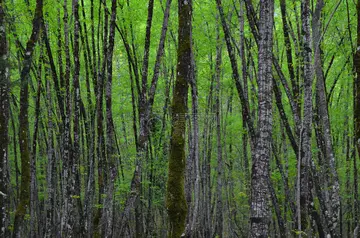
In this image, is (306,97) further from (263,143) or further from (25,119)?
(25,119)

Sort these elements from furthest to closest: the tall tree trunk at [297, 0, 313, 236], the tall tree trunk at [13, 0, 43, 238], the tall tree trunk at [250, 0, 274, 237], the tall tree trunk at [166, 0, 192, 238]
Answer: the tall tree trunk at [13, 0, 43, 238]
the tall tree trunk at [297, 0, 313, 236]
the tall tree trunk at [166, 0, 192, 238]
the tall tree trunk at [250, 0, 274, 237]

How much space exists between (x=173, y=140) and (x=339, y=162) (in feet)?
45.2

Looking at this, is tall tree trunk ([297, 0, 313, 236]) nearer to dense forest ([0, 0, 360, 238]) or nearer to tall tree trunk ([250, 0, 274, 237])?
dense forest ([0, 0, 360, 238])

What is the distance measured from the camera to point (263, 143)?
5.04 m

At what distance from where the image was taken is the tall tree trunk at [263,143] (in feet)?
16.2

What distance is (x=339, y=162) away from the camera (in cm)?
1745

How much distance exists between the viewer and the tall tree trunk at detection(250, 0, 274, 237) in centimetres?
494

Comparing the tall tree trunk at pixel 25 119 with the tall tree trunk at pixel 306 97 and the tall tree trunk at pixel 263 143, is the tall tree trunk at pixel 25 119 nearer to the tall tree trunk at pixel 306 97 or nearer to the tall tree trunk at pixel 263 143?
the tall tree trunk at pixel 263 143

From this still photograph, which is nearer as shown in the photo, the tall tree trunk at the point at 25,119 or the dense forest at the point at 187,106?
the dense forest at the point at 187,106

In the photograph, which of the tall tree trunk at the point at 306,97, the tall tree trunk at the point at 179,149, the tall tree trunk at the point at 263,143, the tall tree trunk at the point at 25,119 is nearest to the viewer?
the tall tree trunk at the point at 263,143

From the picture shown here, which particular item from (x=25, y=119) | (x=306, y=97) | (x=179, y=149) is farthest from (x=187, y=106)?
(x=25, y=119)

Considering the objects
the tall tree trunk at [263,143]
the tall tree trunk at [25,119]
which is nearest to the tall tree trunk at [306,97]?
the tall tree trunk at [263,143]

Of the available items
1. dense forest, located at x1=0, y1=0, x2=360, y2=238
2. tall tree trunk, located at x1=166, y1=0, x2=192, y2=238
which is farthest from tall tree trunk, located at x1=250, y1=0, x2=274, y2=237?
tall tree trunk, located at x1=166, y1=0, x2=192, y2=238

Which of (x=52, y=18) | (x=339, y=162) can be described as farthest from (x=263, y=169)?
(x=339, y=162)
